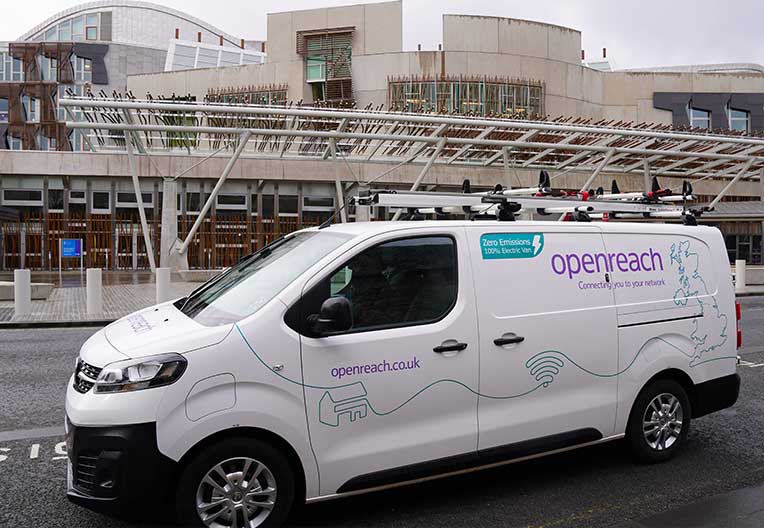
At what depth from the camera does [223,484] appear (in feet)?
11.8

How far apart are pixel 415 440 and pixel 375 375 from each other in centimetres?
47

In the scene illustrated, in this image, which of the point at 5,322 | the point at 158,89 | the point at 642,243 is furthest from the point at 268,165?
the point at 642,243

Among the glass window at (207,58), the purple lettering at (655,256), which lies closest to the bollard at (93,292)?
the purple lettering at (655,256)

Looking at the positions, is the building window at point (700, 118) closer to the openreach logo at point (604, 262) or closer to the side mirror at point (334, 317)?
the openreach logo at point (604, 262)

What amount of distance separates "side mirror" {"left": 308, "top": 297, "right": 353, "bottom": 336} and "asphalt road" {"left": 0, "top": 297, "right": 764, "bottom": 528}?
117 cm

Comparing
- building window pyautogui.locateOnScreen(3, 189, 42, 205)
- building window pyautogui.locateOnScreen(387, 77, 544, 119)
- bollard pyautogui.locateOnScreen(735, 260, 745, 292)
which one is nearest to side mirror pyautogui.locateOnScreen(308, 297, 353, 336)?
bollard pyautogui.locateOnScreen(735, 260, 745, 292)

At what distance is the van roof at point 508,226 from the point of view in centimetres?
430

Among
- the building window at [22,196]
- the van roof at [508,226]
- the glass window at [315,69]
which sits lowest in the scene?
the van roof at [508,226]

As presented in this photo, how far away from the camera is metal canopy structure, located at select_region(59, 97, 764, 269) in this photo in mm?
21875

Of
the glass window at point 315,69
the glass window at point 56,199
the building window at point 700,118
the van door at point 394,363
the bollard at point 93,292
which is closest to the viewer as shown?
the van door at point 394,363

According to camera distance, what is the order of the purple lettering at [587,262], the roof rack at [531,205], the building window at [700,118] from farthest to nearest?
the building window at [700,118] → the roof rack at [531,205] → the purple lettering at [587,262]

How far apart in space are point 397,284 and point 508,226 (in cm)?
90

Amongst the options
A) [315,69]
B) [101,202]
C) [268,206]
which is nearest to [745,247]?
[315,69]

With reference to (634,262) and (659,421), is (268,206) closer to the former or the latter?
(634,262)
